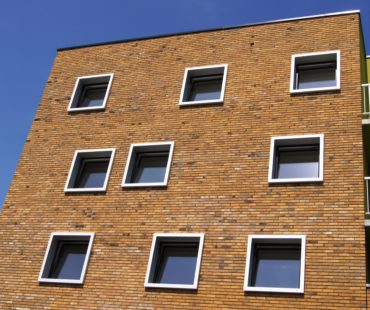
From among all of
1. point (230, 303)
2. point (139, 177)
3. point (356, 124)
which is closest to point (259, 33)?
point (356, 124)

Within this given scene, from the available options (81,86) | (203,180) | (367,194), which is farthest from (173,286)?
(81,86)

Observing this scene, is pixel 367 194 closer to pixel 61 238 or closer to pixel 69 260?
pixel 69 260

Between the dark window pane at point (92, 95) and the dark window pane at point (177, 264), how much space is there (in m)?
6.01

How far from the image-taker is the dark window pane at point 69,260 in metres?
13.0

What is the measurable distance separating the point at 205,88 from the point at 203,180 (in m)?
3.70

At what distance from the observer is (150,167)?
1435 centimetres

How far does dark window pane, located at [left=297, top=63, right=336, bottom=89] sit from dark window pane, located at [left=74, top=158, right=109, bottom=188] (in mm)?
6120

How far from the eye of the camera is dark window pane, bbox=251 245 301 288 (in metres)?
11.2

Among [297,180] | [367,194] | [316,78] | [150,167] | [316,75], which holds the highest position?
[316,75]

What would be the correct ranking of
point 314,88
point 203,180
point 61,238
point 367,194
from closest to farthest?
point 367,194
point 203,180
point 61,238
point 314,88

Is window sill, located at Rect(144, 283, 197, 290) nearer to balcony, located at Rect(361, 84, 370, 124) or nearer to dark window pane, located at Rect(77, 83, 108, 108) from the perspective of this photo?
balcony, located at Rect(361, 84, 370, 124)

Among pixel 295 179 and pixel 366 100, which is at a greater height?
pixel 366 100

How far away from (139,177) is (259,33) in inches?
230

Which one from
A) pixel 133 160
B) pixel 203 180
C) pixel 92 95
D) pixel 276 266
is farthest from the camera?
pixel 92 95
